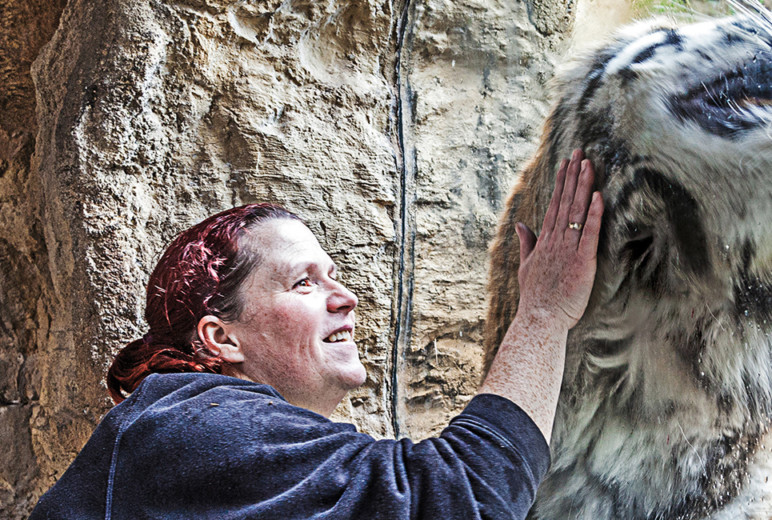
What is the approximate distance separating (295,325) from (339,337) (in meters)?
0.11

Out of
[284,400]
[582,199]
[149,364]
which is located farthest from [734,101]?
→ [149,364]

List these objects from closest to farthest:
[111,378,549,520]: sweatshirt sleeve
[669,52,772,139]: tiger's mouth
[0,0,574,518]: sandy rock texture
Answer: [111,378,549,520]: sweatshirt sleeve → [669,52,772,139]: tiger's mouth → [0,0,574,518]: sandy rock texture

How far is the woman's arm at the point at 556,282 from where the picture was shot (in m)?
1.32

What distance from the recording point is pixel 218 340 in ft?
4.50

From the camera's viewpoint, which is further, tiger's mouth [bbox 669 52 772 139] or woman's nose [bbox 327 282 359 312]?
woman's nose [bbox 327 282 359 312]

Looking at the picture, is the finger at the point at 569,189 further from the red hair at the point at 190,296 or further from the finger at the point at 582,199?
the red hair at the point at 190,296

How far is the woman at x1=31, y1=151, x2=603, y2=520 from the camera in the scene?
1063 mm

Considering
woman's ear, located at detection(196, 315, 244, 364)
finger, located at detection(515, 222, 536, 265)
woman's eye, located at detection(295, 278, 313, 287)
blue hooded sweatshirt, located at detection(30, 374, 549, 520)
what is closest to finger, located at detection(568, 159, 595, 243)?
finger, located at detection(515, 222, 536, 265)

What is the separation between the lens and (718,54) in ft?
4.25

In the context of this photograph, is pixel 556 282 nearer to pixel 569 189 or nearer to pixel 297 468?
pixel 569 189

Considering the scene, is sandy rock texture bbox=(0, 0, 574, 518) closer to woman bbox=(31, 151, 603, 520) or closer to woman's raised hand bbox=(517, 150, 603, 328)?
woman bbox=(31, 151, 603, 520)

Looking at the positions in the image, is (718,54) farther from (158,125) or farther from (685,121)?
(158,125)

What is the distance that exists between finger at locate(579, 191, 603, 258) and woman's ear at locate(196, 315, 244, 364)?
663 millimetres

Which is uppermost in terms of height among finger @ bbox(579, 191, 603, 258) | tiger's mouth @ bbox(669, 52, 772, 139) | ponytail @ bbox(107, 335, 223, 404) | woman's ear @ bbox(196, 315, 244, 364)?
tiger's mouth @ bbox(669, 52, 772, 139)
